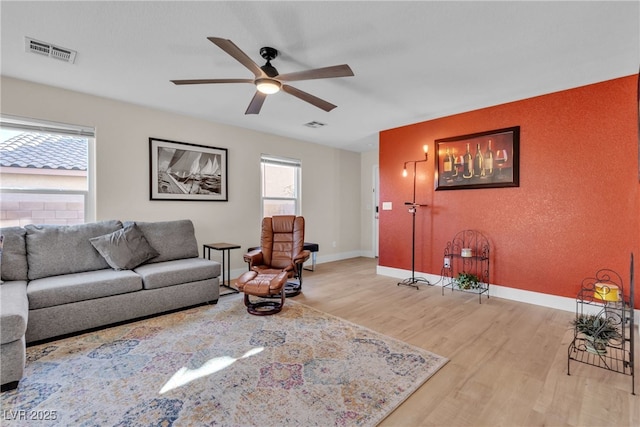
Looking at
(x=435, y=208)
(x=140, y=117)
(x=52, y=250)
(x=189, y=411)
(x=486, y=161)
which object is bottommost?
(x=189, y=411)

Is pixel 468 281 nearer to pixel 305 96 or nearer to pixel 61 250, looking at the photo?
pixel 305 96

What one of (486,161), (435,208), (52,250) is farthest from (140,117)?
(486,161)

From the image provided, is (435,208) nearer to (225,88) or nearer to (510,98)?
(510,98)

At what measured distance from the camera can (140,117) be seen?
396cm

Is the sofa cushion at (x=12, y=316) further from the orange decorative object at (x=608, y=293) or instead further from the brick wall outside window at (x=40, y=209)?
the orange decorative object at (x=608, y=293)

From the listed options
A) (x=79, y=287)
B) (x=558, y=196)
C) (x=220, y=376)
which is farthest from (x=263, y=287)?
(x=558, y=196)

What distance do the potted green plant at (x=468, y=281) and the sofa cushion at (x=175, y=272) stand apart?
311 cm

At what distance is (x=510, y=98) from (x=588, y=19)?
1.61 m

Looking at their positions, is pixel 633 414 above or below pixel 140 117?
below

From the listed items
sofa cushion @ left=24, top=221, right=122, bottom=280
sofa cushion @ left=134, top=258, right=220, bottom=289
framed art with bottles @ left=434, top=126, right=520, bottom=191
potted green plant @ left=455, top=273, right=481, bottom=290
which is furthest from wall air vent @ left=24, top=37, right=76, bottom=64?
potted green plant @ left=455, top=273, right=481, bottom=290

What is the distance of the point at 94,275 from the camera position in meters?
2.96

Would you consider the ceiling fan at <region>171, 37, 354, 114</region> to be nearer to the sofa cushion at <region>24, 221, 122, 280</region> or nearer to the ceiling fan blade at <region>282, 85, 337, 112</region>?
the ceiling fan blade at <region>282, 85, 337, 112</region>

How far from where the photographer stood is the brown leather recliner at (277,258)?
335 centimetres

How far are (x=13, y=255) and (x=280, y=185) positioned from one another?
11.9ft
